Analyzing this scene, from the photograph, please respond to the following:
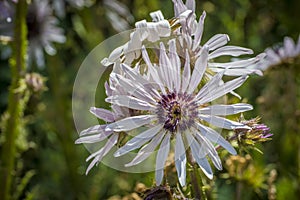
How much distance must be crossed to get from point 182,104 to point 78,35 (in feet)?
3.99

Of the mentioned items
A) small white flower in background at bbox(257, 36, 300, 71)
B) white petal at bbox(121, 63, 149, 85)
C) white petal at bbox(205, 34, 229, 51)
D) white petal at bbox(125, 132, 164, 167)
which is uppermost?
small white flower in background at bbox(257, 36, 300, 71)

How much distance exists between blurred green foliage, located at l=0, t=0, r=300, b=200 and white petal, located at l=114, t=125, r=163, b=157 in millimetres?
433

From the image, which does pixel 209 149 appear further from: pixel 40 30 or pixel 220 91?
pixel 40 30

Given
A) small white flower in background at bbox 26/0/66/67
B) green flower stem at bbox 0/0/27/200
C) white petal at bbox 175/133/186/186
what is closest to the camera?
white petal at bbox 175/133/186/186

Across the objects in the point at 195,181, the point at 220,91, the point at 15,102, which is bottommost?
the point at 195,181

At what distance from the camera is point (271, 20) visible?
2.05 metres

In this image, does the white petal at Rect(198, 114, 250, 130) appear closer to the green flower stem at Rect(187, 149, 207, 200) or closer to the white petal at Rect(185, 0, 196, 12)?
the green flower stem at Rect(187, 149, 207, 200)

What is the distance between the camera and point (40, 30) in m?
1.92

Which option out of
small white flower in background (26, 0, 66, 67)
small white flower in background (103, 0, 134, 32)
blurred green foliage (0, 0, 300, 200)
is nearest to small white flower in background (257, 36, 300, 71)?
blurred green foliage (0, 0, 300, 200)

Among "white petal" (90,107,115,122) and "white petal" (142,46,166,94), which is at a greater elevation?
"white petal" (142,46,166,94)

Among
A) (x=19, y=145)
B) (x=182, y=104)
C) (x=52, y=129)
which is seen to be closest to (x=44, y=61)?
(x=52, y=129)

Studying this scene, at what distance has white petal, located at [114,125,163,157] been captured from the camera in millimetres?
798

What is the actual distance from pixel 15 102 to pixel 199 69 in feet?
1.77

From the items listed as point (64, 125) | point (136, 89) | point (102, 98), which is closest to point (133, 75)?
point (136, 89)
